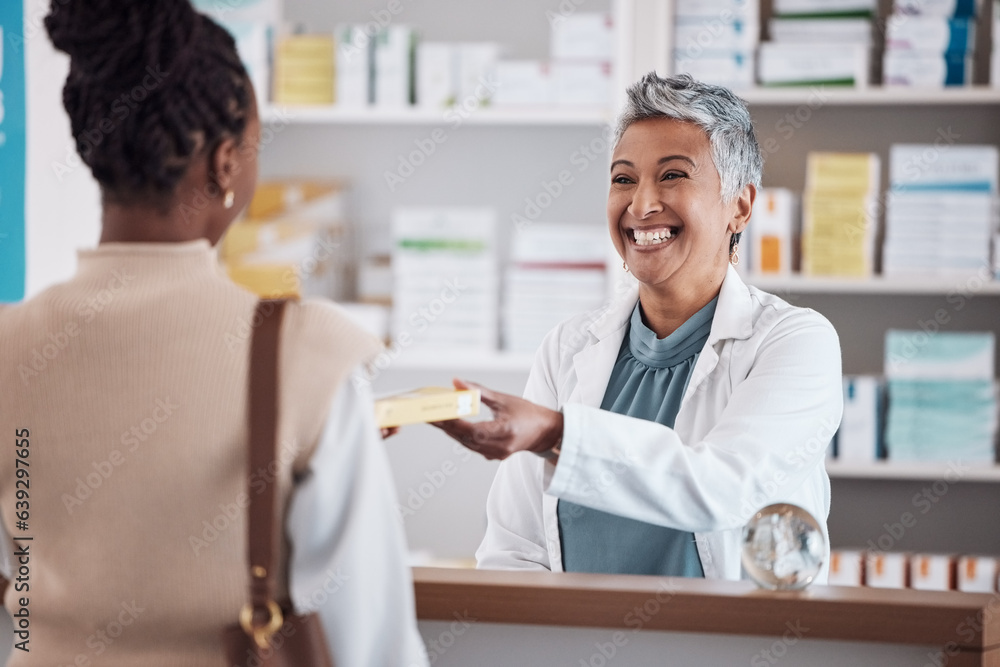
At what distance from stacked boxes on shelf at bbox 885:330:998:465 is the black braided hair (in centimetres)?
245

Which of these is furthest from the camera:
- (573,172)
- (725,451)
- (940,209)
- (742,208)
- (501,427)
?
(573,172)

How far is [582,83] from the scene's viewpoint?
302 centimetres

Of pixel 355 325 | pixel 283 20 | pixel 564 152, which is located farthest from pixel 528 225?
pixel 355 325

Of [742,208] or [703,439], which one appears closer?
[703,439]

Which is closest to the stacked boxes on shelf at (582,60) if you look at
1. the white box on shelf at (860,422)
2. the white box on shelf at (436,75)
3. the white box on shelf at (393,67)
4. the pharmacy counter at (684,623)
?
the white box on shelf at (436,75)

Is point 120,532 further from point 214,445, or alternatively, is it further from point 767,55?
point 767,55

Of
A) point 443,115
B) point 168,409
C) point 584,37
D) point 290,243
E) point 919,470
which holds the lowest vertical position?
point 919,470

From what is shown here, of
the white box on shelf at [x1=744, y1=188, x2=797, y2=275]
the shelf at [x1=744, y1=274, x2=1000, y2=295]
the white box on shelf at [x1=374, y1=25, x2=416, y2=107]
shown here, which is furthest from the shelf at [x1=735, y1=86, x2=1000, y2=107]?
the white box on shelf at [x1=374, y1=25, x2=416, y2=107]

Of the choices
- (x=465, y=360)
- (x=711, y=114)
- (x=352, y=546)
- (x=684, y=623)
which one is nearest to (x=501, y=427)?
(x=684, y=623)

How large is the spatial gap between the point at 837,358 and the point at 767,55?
62.4 inches

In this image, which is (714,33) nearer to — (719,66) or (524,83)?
(719,66)

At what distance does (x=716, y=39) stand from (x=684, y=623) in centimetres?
214

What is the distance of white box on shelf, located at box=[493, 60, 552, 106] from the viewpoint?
3.04 m

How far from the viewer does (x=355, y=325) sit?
87 cm
